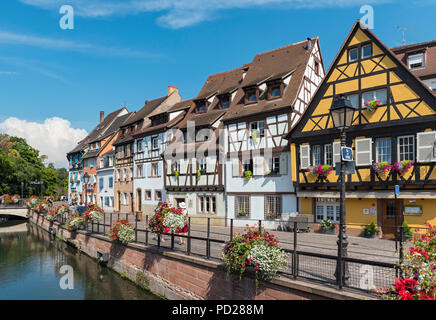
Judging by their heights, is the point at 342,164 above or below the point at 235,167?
below

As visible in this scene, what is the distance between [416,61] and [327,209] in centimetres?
979

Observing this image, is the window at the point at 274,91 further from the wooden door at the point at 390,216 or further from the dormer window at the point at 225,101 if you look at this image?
the wooden door at the point at 390,216

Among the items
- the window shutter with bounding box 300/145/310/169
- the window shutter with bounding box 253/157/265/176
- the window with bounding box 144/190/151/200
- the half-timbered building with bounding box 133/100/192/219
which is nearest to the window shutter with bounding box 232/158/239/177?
the window shutter with bounding box 253/157/265/176

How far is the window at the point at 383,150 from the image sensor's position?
1641 centimetres

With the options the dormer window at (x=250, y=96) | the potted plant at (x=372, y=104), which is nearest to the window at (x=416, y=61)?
the potted plant at (x=372, y=104)

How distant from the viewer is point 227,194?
2380 centimetres

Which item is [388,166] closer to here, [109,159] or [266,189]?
[266,189]

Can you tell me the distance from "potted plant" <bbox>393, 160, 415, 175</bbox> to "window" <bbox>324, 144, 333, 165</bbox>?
136 inches

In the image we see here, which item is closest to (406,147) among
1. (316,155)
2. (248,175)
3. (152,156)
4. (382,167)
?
(382,167)

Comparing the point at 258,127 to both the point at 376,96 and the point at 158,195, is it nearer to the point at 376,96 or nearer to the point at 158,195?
the point at 376,96

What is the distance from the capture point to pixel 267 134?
70.9ft

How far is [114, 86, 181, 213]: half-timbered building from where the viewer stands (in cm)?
3553

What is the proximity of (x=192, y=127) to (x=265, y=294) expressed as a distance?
60.1 feet
